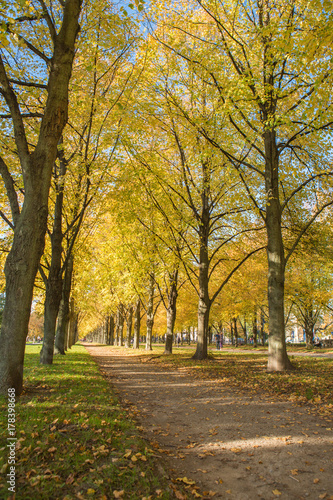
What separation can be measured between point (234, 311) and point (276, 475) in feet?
86.4

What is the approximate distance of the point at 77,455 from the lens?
3346 mm

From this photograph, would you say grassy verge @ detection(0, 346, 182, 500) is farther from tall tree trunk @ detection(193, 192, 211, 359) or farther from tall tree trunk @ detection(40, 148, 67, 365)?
tall tree trunk @ detection(193, 192, 211, 359)

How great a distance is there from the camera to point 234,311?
95.0 feet

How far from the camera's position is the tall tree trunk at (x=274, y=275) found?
395 inches

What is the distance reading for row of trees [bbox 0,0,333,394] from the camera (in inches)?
223

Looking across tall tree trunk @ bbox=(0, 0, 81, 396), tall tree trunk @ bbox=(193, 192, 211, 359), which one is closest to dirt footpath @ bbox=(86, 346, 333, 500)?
tall tree trunk @ bbox=(0, 0, 81, 396)

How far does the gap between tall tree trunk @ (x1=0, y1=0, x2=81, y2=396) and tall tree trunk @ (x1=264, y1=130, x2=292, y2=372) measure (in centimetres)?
694

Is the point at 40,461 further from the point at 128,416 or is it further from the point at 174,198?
the point at 174,198

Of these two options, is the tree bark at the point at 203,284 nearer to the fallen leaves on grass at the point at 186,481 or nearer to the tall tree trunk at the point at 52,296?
the tall tree trunk at the point at 52,296

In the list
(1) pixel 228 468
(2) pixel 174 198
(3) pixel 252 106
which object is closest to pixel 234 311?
(2) pixel 174 198

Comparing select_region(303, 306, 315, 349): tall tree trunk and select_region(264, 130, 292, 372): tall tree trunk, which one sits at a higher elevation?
select_region(264, 130, 292, 372): tall tree trunk

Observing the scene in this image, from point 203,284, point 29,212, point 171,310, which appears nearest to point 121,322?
point 171,310

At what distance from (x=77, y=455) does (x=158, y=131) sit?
15711 mm

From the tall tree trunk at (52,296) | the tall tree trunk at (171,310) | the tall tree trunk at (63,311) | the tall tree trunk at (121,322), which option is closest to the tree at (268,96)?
the tall tree trunk at (52,296)
